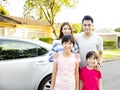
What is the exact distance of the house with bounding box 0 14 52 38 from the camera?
115 ft

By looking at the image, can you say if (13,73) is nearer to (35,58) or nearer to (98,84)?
(35,58)

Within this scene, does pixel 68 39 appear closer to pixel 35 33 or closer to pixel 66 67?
pixel 66 67

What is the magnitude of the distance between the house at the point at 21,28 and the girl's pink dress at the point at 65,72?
2983 cm

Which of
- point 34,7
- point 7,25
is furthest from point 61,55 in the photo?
point 34,7

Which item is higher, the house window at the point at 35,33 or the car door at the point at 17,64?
the house window at the point at 35,33

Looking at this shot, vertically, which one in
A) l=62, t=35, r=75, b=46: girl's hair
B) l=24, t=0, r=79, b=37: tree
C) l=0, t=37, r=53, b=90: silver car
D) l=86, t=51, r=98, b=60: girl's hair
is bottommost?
l=0, t=37, r=53, b=90: silver car

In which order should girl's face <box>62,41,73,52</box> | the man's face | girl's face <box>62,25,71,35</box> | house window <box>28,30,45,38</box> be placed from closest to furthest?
girl's face <box>62,41,73,52</box>, the man's face, girl's face <box>62,25,71,35</box>, house window <box>28,30,45,38</box>

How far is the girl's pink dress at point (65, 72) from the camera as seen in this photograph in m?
4.75

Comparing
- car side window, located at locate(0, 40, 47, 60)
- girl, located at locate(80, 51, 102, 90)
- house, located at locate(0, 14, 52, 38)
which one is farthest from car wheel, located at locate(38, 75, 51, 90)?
house, located at locate(0, 14, 52, 38)

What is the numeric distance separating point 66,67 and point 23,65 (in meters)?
2.59

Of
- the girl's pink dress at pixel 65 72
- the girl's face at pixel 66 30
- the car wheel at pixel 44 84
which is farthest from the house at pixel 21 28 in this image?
the girl's pink dress at pixel 65 72

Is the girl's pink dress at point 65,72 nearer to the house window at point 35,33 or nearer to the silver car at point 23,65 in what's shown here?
the silver car at point 23,65

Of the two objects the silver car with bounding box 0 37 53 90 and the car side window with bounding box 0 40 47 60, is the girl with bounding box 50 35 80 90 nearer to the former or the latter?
the silver car with bounding box 0 37 53 90

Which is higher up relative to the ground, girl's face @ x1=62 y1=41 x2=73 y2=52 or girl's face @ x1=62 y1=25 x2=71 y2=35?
girl's face @ x1=62 y1=25 x2=71 y2=35
